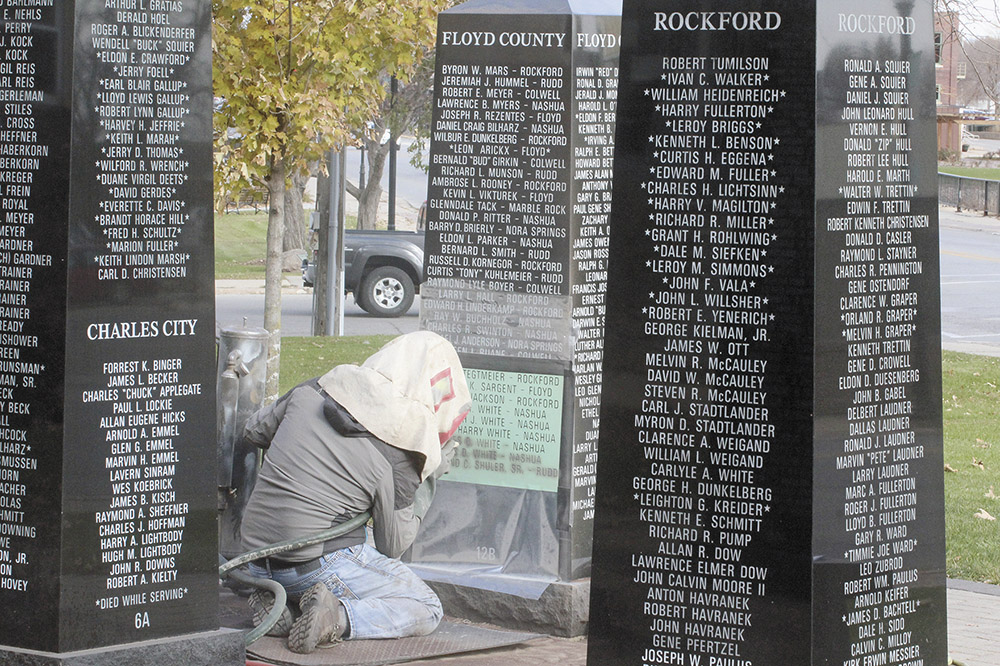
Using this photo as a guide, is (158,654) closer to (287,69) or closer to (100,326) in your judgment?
(100,326)

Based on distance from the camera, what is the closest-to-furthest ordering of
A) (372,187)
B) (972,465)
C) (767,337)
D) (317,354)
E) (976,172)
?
1. (767,337)
2. (972,465)
3. (317,354)
4. (372,187)
5. (976,172)

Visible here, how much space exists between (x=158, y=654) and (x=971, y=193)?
151ft

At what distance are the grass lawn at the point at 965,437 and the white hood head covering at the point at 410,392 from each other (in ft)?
10.6

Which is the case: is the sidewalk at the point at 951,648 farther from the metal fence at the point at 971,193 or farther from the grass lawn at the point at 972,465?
the metal fence at the point at 971,193

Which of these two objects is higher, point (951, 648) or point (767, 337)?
point (767, 337)

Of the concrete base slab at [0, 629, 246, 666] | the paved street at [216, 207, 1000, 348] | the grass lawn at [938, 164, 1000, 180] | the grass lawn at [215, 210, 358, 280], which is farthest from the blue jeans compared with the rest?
the grass lawn at [938, 164, 1000, 180]

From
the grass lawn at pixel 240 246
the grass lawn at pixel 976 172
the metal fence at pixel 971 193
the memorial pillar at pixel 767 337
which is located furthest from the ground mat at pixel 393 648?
the grass lawn at pixel 976 172

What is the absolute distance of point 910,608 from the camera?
4.07 metres

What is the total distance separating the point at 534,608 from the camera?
6.21m

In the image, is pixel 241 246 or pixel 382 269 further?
pixel 241 246

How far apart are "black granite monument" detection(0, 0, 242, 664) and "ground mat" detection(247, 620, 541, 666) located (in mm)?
517

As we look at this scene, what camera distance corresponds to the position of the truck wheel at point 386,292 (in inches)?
866

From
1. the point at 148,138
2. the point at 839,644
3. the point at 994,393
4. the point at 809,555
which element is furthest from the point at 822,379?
the point at 994,393

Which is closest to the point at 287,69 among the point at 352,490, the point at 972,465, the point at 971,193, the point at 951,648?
the point at 352,490
